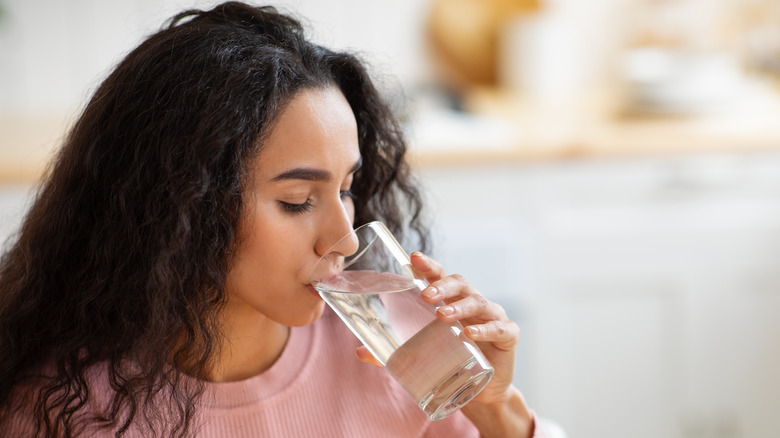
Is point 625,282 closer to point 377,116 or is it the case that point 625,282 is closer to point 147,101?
point 377,116

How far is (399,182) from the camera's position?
1.17 m

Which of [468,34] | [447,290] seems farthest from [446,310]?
[468,34]

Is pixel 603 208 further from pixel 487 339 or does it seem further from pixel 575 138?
pixel 487 339

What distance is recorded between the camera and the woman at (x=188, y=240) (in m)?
0.88

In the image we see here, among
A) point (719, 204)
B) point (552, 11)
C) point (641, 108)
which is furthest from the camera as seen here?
Result: point (552, 11)

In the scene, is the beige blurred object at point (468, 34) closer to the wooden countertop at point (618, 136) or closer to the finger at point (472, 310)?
the wooden countertop at point (618, 136)

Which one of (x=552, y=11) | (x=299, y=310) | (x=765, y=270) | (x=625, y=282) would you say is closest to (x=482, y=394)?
(x=299, y=310)

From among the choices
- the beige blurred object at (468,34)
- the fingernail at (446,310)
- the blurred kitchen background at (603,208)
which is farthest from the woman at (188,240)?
the beige blurred object at (468,34)

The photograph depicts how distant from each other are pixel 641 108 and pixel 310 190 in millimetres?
1607

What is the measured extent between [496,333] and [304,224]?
0.23m

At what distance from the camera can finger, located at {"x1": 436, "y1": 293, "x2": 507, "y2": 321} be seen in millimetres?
858

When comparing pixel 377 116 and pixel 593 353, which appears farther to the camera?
pixel 593 353

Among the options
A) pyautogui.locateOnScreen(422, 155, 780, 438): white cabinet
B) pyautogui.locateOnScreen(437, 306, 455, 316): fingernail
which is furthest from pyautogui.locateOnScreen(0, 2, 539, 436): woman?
pyautogui.locateOnScreen(422, 155, 780, 438): white cabinet

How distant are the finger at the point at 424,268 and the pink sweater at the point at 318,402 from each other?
0.24 m
